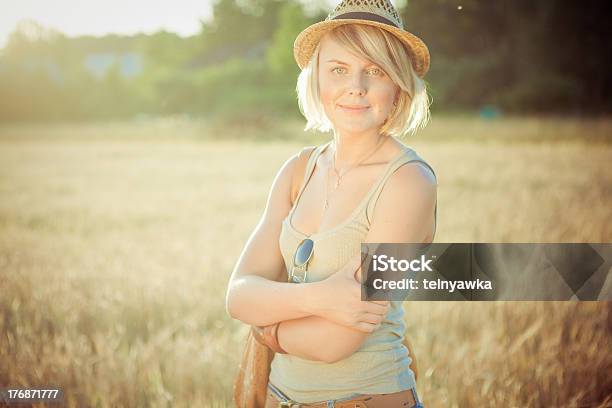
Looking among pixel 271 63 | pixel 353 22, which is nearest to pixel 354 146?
pixel 353 22

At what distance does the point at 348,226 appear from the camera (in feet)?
5.33

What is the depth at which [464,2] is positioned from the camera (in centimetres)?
1603

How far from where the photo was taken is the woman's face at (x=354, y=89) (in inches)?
63.9

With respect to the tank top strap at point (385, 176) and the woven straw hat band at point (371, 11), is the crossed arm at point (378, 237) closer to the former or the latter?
the tank top strap at point (385, 176)

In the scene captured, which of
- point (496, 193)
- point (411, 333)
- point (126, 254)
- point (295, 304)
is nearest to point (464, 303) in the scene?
point (411, 333)

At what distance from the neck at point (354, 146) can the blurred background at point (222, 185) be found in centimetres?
58

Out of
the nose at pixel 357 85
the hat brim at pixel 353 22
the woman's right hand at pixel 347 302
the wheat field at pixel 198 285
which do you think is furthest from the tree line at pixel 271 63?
the woman's right hand at pixel 347 302

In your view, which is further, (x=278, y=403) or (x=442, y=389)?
(x=442, y=389)

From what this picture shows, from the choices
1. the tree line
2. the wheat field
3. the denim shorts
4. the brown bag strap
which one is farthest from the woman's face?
the tree line

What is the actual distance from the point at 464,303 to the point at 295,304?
2231mm

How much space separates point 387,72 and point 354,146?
240 millimetres

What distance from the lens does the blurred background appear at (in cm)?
271

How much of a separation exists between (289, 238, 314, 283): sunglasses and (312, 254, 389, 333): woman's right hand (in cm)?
10

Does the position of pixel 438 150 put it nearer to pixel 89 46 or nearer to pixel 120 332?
pixel 89 46
